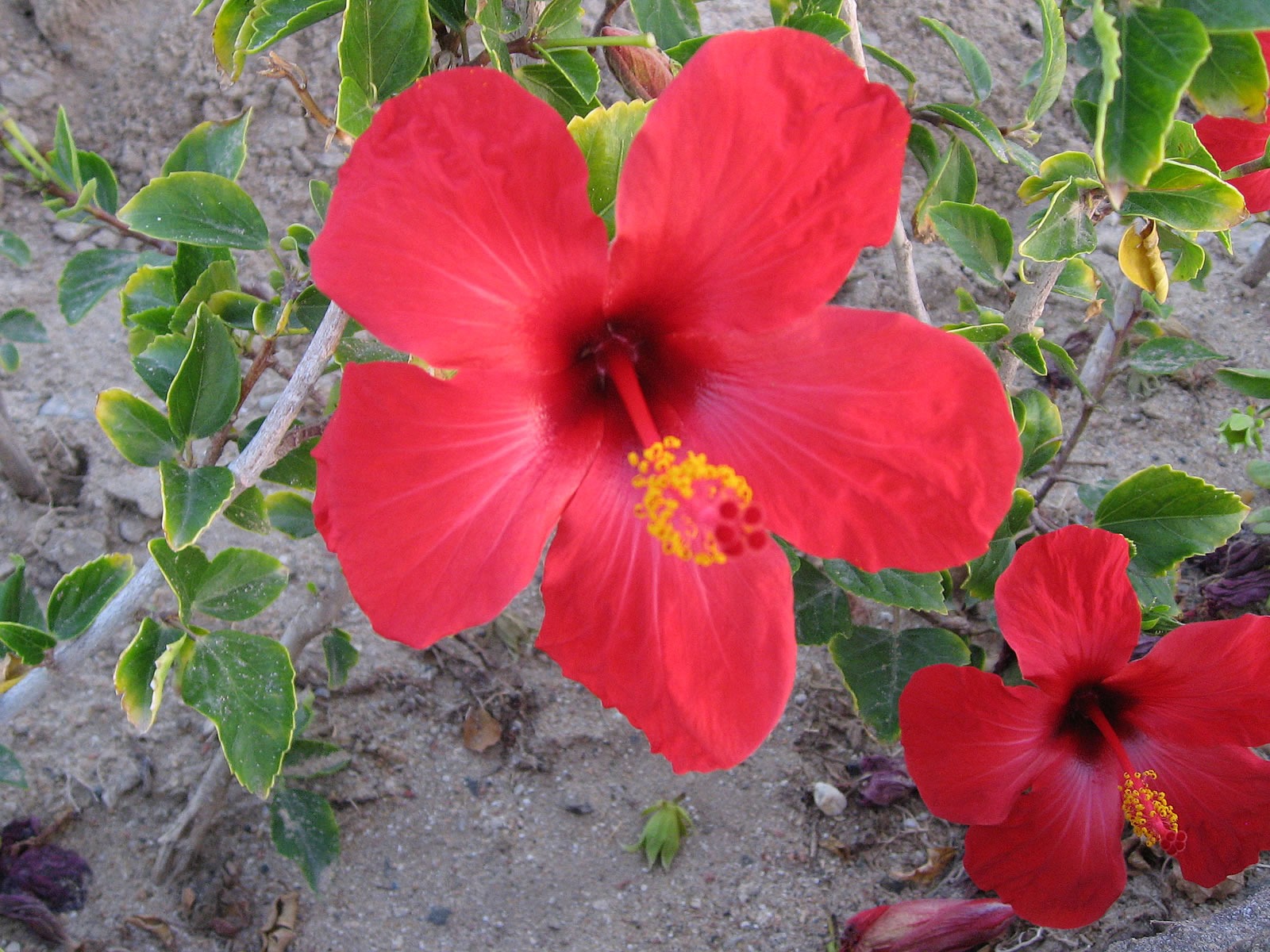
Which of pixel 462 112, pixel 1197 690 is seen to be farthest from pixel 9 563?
pixel 1197 690

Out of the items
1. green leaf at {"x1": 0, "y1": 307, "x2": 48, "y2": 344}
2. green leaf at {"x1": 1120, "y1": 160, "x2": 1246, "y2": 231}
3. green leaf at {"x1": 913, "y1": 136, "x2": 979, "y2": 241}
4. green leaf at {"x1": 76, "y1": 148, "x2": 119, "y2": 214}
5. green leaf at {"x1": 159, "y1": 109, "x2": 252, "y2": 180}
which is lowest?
green leaf at {"x1": 0, "y1": 307, "x2": 48, "y2": 344}

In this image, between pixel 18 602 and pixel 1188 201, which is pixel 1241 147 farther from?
pixel 18 602

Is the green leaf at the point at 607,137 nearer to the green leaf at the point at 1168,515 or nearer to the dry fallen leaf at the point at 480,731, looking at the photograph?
the green leaf at the point at 1168,515

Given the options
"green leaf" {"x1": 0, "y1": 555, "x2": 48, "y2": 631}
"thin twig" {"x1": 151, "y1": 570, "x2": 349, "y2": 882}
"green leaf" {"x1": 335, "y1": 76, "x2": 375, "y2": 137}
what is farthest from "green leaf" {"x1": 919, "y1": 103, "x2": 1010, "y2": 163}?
"green leaf" {"x1": 0, "y1": 555, "x2": 48, "y2": 631}

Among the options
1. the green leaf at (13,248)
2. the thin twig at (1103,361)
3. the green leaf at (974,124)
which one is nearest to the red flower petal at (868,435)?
the green leaf at (974,124)

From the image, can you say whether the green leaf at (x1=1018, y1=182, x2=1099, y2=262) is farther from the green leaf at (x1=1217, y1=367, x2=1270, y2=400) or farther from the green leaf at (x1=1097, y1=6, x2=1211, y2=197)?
the green leaf at (x1=1217, y1=367, x2=1270, y2=400)

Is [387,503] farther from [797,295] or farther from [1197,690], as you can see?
[1197,690]
